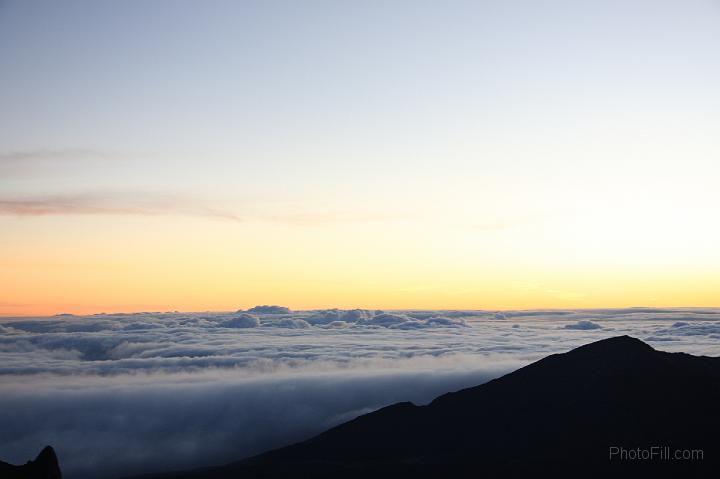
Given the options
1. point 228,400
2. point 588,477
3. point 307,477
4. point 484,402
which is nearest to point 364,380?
point 228,400

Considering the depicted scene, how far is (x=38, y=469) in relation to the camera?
7750cm

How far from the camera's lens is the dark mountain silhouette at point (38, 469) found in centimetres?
7682

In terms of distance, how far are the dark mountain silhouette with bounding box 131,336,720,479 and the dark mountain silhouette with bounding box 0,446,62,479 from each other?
3196 centimetres

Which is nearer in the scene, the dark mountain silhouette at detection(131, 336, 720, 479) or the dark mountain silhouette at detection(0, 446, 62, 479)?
the dark mountain silhouette at detection(0, 446, 62, 479)

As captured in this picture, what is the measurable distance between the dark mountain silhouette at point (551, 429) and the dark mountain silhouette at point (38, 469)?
32.0 metres

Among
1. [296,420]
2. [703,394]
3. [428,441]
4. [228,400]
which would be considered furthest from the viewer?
[228,400]

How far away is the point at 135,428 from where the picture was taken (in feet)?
594

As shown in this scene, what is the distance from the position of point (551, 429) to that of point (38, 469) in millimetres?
71277

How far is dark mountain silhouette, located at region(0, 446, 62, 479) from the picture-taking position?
3024 inches

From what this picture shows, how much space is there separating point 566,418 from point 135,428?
126111mm

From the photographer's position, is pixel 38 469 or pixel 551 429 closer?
pixel 38 469

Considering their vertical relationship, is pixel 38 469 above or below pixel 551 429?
below

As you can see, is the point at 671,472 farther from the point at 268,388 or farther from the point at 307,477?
the point at 268,388

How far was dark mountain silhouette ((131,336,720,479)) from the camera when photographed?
89.4 meters
